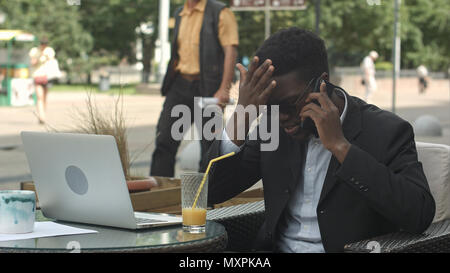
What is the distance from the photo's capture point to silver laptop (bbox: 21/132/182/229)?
265 centimetres

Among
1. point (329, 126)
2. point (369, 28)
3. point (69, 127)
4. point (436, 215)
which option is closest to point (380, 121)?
point (329, 126)

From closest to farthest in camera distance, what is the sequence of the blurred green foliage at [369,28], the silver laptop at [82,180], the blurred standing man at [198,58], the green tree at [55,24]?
the silver laptop at [82,180] → the blurred standing man at [198,58] → the blurred green foliage at [369,28] → the green tree at [55,24]

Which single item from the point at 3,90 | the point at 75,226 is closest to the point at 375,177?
the point at 75,226

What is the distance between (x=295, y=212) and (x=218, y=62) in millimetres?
4003

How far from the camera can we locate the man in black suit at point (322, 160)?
280cm

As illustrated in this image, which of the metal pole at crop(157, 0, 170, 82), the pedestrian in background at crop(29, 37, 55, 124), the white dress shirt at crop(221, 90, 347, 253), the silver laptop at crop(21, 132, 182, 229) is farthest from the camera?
the metal pole at crop(157, 0, 170, 82)

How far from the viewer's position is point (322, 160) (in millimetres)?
3084

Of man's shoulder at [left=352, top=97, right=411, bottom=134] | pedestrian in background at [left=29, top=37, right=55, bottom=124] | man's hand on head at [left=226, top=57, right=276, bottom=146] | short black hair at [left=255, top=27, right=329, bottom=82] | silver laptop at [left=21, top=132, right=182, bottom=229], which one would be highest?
short black hair at [left=255, top=27, right=329, bottom=82]

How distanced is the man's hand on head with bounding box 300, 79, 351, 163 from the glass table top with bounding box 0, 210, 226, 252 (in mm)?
460

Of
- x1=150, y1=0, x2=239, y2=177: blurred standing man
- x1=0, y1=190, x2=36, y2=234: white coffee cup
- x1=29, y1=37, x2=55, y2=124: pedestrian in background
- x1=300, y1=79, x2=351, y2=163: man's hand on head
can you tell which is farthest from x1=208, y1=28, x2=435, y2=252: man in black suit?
x1=29, y1=37, x2=55, y2=124: pedestrian in background

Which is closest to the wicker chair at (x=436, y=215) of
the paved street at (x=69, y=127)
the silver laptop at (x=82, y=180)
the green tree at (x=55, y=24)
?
the silver laptop at (x=82, y=180)

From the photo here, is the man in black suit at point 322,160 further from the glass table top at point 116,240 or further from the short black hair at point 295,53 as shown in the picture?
the glass table top at point 116,240

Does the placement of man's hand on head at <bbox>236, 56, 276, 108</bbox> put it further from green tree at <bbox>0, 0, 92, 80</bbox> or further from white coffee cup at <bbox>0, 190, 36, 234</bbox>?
green tree at <bbox>0, 0, 92, 80</bbox>

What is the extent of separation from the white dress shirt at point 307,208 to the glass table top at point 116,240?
14.3 inches
